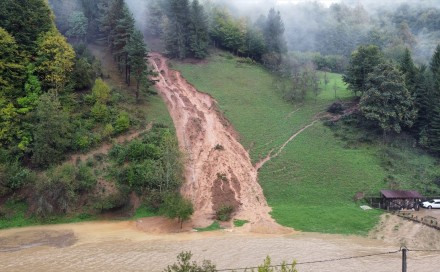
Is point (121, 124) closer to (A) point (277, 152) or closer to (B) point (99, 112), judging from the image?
(B) point (99, 112)

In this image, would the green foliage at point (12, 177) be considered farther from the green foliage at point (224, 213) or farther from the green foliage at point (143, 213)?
the green foliage at point (224, 213)

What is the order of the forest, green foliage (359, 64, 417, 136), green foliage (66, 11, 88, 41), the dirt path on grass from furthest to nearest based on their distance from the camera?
1. green foliage (66, 11, 88, 41)
2. green foliage (359, 64, 417, 136)
3. the dirt path on grass
4. the forest

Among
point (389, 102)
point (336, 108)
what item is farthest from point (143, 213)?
point (389, 102)


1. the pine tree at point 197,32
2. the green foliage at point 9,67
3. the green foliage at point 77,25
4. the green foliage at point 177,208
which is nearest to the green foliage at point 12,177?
the green foliage at point 9,67

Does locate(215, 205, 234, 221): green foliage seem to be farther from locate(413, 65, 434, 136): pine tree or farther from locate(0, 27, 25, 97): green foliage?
locate(413, 65, 434, 136): pine tree

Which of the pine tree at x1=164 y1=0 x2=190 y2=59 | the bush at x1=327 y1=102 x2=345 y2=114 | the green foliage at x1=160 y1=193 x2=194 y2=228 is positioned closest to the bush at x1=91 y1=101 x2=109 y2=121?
the green foliage at x1=160 y1=193 x2=194 y2=228

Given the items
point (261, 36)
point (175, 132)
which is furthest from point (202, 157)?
point (261, 36)

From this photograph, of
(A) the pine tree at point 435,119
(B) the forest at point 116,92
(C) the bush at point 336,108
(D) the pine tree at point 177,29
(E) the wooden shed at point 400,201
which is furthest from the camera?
(D) the pine tree at point 177,29
